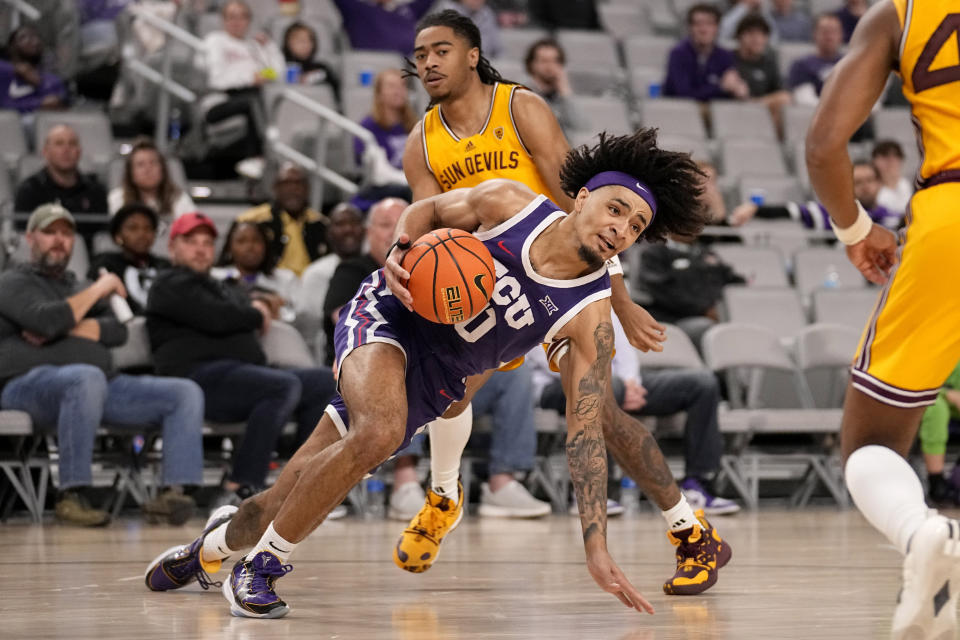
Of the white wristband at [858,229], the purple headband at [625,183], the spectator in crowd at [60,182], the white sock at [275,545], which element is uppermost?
the white wristband at [858,229]

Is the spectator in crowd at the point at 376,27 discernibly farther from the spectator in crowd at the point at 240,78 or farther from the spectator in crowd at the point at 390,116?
the spectator in crowd at the point at 390,116

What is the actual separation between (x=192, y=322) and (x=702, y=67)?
6407 mm

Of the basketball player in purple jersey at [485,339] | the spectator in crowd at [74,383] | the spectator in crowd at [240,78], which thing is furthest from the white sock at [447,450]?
the spectator in crowd at [240,78]

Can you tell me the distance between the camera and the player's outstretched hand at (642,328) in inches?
181

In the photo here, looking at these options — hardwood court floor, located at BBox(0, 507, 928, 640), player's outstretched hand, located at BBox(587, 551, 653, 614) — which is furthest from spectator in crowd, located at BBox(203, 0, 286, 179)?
player's outstretched hand, located at BBox(587, 551, 653, 614)

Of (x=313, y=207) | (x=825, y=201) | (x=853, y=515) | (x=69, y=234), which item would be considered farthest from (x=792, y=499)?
(x=825, y=201)

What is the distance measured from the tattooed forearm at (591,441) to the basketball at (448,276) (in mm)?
397

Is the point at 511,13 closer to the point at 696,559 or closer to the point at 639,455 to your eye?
the point at 639,455

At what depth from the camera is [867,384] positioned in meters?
3.20

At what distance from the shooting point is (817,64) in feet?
42.0

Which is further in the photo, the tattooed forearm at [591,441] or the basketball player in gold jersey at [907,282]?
the tattooed forearm at [591,441]

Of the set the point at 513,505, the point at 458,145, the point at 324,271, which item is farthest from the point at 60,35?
the point at 458,145

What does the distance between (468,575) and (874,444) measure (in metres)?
2.33

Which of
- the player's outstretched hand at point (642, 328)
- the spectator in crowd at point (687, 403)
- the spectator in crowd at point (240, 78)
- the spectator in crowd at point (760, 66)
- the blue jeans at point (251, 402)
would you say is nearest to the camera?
the player's outstretched hand at point (642, 328)
